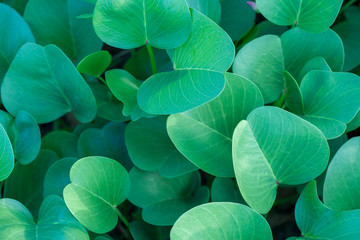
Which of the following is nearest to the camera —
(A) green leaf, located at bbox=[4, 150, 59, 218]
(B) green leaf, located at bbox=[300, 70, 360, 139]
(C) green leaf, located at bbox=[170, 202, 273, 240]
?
(C) green leaf, located at bbox=[170, 202, 273, 240]

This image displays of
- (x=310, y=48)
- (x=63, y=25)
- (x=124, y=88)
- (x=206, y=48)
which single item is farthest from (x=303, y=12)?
(x=63, y=25)

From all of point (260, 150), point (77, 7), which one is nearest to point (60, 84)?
point (77, 7)

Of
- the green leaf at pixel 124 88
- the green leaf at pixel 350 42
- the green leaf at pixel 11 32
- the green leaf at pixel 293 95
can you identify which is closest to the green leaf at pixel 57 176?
the green leaf at pixel 124 88

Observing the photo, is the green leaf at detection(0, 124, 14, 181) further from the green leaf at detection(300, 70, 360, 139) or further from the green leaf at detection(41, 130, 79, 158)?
the green leaf at detection(300, 70, 360, 139)

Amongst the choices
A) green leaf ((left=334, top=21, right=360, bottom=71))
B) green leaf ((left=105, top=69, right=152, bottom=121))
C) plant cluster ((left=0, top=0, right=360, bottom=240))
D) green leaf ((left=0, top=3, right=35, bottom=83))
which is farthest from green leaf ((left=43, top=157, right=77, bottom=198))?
green leaf ((left=334, top=21, right=360, bottom=71))

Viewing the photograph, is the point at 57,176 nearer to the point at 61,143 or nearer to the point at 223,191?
the point at 61,143

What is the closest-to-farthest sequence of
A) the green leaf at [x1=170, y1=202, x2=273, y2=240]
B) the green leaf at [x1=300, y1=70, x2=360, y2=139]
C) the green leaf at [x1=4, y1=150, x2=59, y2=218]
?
1. the green leaf at [x1=170, y1=202, x2=273, y2=240]
2. the green leaf at [x1=300, y1=70, x2=360, y2=139]
3. the green leaf at [x1=4, y1=150, x2=59, y2=218]

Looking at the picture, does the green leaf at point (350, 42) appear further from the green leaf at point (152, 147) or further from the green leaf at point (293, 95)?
the green leaf at point (152, 147)
